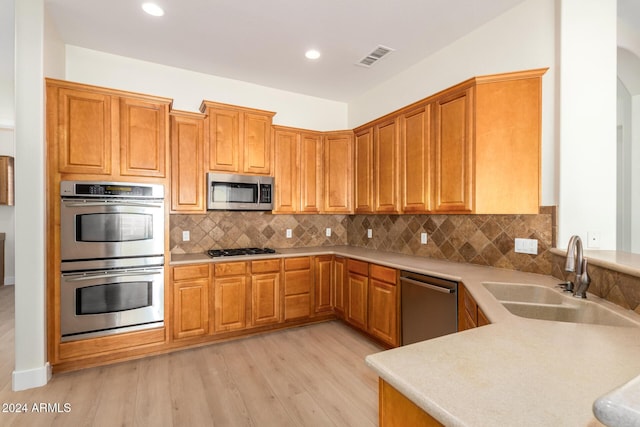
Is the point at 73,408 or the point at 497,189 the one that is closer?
the point at 73,408

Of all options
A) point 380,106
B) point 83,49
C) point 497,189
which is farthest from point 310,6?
point 83,49

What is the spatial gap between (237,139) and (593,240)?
11.2ft

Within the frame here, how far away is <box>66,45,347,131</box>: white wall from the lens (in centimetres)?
321

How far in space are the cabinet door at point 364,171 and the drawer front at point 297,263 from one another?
96 centimetres

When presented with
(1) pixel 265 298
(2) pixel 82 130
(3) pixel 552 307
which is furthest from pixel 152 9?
(3) pixel 552 307

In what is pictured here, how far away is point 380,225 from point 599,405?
143 inches

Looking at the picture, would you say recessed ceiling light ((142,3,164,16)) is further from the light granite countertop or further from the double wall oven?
the light granite countertop

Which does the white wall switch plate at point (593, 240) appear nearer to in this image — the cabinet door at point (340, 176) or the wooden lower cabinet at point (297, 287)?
the cabinet door at point (340, 176)

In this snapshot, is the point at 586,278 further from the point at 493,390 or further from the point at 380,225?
the point at 380,225

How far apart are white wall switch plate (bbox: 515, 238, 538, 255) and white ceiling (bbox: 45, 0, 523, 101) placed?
1947 millimetres

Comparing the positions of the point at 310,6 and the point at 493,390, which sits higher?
the point at 310,6

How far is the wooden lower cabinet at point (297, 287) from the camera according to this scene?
3621 millimetres

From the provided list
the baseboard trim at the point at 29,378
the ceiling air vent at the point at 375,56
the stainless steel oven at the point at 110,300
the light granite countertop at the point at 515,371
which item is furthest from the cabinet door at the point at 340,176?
the baseboard trim at the point at 29,378

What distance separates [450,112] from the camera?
2.71 metres
